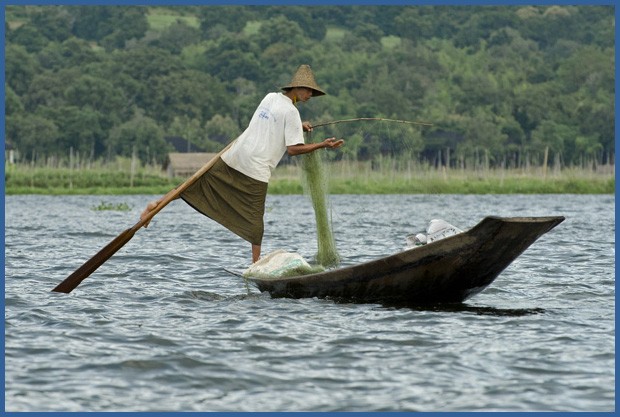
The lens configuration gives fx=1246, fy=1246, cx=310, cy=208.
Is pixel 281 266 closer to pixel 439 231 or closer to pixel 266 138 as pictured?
pixel 266 138

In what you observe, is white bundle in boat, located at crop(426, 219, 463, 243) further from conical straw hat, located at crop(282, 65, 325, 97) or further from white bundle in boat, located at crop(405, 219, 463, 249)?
conical straw hat, located at crop(282, 65, 325, 97)

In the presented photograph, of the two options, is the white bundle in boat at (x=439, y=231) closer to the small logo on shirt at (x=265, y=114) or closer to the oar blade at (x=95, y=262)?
the small logo on shirt at (x=265, y=114)

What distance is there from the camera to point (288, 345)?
859 centimetres

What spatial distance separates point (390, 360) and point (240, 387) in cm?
117

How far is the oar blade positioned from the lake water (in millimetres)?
151

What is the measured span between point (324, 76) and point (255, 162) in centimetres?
7263

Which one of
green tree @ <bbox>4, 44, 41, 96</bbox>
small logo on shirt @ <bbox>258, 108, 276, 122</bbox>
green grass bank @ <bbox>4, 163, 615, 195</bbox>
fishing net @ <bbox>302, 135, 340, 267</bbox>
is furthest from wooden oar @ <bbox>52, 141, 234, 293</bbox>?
green tree @ <bbox>4, 44, 41, 96</bbox>

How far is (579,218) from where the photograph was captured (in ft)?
93.5

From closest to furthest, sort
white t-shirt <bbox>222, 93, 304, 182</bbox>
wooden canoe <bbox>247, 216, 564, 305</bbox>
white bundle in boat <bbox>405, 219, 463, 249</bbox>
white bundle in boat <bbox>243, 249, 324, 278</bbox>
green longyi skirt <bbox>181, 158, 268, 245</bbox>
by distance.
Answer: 1. wooden canoe <bbox>247, 216, 564, 305</bbox>
2. white bundle in boat <bbox>405, 219, 463, 249</bbox>
3. white bundle in boat <bbox>243, 249, 324, 278</bbox>
4. white t-shirt <bbox>222, 93, 304, 182</bbox>
5. green longyi skirt <bbox>181, 158, 268, 245</bbox>

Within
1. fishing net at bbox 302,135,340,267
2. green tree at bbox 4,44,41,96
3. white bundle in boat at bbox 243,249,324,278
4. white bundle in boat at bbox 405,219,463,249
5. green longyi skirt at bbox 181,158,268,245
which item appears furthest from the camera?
green tree at bbox 4,44,41,96

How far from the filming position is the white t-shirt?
439 inches

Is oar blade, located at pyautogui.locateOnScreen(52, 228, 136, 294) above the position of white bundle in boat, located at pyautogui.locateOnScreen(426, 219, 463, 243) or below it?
below

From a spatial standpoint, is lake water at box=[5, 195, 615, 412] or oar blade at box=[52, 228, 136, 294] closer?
lake water at box=[5, 195, 615, 412]

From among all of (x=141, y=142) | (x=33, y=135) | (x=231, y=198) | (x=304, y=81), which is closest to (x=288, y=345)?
(x=231, y=198)
